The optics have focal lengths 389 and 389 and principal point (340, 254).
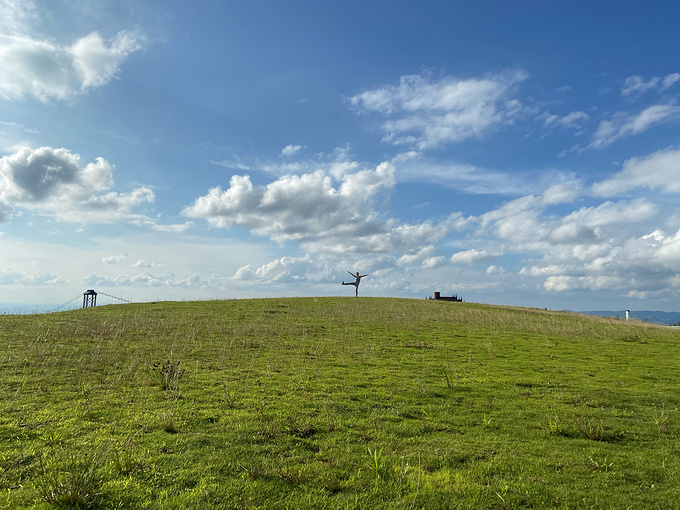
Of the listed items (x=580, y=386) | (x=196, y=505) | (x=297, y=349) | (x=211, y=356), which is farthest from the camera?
(x=297, y=349)

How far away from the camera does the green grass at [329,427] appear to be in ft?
22.3

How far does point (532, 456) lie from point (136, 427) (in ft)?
30.2

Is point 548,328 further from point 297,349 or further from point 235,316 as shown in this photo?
point 235,316

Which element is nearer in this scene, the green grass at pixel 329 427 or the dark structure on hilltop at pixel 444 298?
the green grass at pixel 329 427

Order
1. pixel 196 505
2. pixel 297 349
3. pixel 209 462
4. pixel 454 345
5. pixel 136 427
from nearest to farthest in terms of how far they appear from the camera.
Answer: pixel 196 505 < pixel 209 462 < pixel 136 427 < pixel 297 349 < pixel 454 345

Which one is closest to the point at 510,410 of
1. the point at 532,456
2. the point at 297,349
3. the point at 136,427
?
the point at 532,456

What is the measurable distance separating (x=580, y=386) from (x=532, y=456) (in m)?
7.97

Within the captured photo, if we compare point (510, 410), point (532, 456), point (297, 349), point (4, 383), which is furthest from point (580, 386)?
point (4, 383)

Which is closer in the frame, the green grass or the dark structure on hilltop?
the green grass

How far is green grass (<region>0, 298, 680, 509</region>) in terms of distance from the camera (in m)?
6.79

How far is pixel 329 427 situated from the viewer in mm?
9719

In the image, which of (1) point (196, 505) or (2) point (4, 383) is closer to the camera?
(1) point (196, 505)

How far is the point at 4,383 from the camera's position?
13.0 meters

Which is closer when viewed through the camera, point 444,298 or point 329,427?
point 329,427
